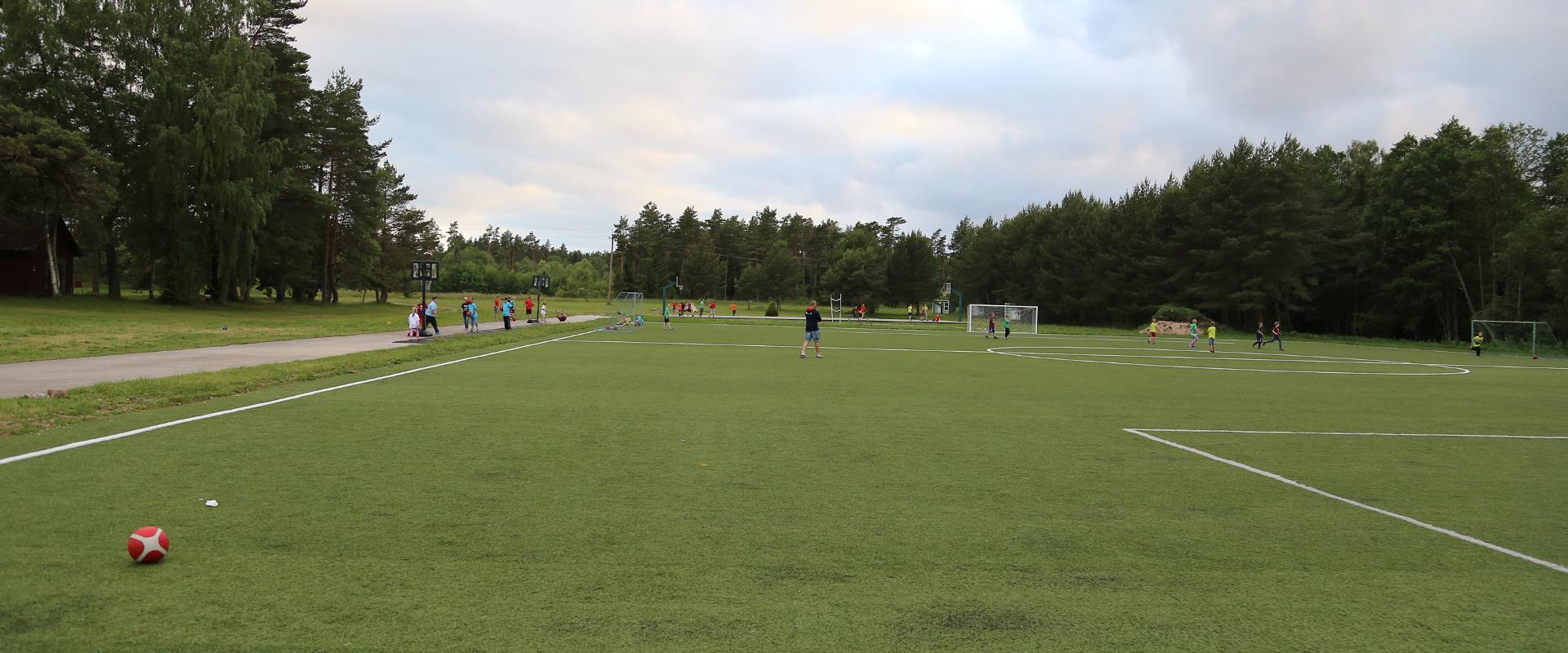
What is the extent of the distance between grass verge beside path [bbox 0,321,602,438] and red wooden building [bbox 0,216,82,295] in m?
40.4

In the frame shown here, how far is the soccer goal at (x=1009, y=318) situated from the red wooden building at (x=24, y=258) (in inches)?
2161

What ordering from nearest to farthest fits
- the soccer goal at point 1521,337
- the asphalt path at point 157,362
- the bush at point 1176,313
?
the asphalt path at point 157,362
the soccer goal at point 1521,337
the bush at point 1176,313

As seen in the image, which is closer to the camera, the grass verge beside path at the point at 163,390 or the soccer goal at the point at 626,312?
the grass verge beside path at the point at 163,390

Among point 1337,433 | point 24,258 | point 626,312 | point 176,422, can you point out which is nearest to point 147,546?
point 176,422

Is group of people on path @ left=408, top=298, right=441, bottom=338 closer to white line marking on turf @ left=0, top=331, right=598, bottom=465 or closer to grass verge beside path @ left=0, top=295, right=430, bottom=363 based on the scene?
grass verge beside path @ left=0, top=295, right=430, bottom=363

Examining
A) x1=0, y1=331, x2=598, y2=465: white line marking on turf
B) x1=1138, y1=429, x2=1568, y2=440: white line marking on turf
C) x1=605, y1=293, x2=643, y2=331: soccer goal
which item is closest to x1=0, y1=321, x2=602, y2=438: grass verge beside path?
x1=0, y1=331, x2=598, y2=465: white line marking on turf

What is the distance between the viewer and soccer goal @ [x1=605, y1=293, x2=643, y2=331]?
137 ft

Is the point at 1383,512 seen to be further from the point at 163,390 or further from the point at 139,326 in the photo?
Answer: the point at 139,326

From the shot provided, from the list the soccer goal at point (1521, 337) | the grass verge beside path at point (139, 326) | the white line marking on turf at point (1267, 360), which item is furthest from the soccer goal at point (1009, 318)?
the grass verge beside path at point (139, 326)

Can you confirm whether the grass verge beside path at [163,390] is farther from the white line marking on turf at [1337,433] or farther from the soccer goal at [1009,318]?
the soccer goal at [1009,318]

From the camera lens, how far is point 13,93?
4134cm

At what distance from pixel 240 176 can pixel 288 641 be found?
52.8m

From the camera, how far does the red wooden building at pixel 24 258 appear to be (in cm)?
4197

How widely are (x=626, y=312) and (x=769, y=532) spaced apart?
40.7 meters
